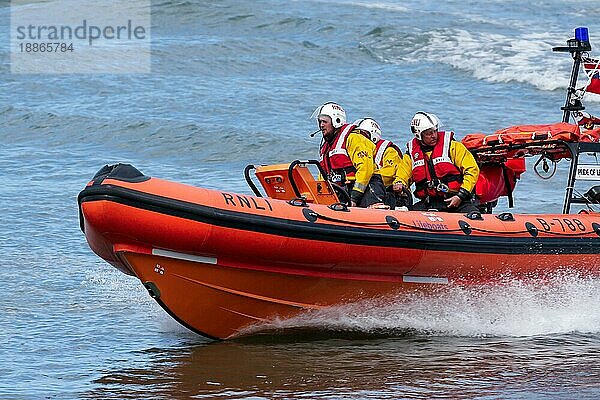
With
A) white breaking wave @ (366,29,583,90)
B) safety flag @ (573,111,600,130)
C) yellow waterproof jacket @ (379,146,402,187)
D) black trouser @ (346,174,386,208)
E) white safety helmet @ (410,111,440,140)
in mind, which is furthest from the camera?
white breaking wave @ (366,29,583,90)

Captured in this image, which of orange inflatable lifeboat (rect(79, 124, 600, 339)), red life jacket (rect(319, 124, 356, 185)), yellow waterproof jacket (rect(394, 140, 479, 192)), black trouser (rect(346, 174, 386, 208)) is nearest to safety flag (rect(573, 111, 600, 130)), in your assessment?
orange inflatable lifeboat (rect(79, 124, 600, 339))

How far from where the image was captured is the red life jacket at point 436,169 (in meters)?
7.11

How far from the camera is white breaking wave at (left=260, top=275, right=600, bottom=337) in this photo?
6.67 metres

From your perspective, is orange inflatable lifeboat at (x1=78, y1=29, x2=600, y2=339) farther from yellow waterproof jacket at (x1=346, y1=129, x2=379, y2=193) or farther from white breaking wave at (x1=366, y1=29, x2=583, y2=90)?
white breaking wave at (x1=366, y1=29, x2=583, y2=90)

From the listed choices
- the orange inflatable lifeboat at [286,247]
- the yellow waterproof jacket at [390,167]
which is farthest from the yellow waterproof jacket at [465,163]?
the orange inflatable lifeboat at [286,247]

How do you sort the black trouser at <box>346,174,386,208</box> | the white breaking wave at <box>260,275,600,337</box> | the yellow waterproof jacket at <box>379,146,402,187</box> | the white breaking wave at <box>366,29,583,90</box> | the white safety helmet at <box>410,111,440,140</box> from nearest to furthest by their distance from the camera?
the white breaking wave at <box>260,275,600,337</box>, the white safety helmet at <box>410,111,440,140</box>, the black trouser at <box>346,174,386,208</box>, the yellow waterproof jacket at <box>379,146,402,187</box>, the white breaking wave at <box>366,29,583,90</box>

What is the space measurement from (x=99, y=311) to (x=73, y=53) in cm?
1228

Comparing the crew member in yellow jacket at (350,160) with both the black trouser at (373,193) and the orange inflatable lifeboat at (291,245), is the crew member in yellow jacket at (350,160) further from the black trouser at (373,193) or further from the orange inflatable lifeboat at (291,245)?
the orange inflatable lifeboat at (291,245)

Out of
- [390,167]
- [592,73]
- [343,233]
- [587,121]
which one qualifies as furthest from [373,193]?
[592,73]

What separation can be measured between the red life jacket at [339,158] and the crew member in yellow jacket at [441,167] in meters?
0.36

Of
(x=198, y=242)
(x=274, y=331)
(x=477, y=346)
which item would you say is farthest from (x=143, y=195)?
(x=477, y=346)

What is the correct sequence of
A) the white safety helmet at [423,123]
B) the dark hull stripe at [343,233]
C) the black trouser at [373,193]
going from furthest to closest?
the black trouser at [373,193] → the white safety helmet at [423,123] → the dark hull stripe at [343,233]

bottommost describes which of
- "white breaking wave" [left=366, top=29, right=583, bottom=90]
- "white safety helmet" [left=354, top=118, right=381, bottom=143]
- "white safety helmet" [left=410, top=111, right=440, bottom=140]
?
"white breaking wave" [left=366, top=29, right=583, bottom=90]

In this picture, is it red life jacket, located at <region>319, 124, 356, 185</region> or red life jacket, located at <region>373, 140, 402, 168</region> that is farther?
red life jacket, located at <region>373, 140, 402, 168</region>
